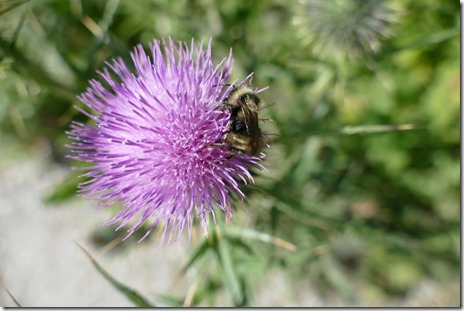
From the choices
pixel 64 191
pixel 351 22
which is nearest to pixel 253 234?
pixel 64 191

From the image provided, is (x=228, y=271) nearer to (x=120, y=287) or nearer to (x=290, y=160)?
(x=120, y=287)

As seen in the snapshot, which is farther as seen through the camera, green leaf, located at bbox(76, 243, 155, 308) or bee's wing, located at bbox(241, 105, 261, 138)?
green leaf, located at bbox(76, 243, 155, 308)

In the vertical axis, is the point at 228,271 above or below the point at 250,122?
below

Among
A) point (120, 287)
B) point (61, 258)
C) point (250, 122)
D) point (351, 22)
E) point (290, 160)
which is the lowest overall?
point (61, 258)

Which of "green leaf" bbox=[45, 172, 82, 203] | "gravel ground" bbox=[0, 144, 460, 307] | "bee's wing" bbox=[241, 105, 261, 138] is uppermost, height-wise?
"green leaf" bbox=[45, 172, 82, 203]

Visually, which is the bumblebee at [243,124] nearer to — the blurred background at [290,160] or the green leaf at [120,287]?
the blurred background at [290,160]

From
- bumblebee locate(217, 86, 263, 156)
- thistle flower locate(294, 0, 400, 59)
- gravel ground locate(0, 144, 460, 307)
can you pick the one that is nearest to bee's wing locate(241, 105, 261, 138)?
bumblebee locate(217, 86, 263, 156)

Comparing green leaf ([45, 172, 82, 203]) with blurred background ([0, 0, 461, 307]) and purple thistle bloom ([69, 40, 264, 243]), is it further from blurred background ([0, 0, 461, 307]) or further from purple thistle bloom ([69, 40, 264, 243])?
purple thistle bloom ([69, 40, 264, 243])
